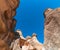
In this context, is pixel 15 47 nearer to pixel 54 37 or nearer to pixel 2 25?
pixel 54 37

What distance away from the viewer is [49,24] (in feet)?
68.5

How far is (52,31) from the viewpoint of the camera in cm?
2012

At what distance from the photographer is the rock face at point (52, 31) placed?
19.0m

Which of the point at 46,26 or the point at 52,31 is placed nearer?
the point at 52,31

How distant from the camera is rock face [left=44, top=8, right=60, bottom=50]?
62.3ft

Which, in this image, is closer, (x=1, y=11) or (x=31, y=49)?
(x=1, y=11)

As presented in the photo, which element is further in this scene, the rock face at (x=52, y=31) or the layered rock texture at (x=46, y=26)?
the rock face at (x=52, y=31)

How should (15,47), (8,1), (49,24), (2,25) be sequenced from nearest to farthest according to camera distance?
(2,25), (8,1), (49,24), (15,47)

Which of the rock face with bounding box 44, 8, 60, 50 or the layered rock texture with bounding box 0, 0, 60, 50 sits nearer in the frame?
the layered rock texture with bounding box 0, 0, 60, 50

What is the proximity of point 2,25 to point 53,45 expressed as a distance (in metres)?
5.76

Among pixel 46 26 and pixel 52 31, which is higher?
pixel 46 26

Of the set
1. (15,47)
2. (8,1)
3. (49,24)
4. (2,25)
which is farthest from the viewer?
(15,47)

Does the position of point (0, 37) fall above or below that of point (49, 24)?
below

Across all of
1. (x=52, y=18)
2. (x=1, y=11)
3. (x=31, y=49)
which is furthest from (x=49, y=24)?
(x=1, y=11)
